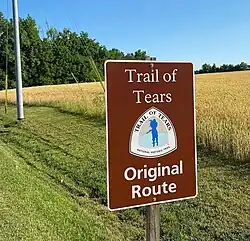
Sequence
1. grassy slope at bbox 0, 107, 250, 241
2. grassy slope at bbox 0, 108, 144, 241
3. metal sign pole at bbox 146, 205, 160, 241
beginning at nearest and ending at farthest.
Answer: metal sign pole at bbox 146, 205, 160, 241
grassy slope at bbox 0, 108, 144, 241
grassy slope at bbox 0, 107, 250, 241

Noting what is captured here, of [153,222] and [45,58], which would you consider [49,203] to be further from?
[45,58]

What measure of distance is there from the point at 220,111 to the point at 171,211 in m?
7.58

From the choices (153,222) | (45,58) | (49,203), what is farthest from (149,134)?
(45,58)

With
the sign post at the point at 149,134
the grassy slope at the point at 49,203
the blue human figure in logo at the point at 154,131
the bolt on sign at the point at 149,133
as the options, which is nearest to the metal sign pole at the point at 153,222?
the sign post at the point at 149,134

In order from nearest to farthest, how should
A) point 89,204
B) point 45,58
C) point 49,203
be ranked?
1. point 49,203
2. point 89,204
3. point 45,58

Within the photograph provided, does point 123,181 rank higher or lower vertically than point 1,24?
lower

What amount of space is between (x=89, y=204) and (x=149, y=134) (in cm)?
370

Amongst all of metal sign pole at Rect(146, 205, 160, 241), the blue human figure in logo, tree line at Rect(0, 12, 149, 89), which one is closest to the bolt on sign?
the blue human figure in logo

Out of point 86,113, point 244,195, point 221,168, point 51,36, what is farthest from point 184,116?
point 51,36

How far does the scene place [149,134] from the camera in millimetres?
2400

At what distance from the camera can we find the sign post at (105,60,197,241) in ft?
7.58

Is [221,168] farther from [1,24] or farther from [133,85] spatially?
[1,24]

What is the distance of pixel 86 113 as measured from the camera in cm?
1650

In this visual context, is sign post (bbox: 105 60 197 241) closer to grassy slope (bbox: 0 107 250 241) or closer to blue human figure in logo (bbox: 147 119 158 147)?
blue human figure in logo (bbox: 147 119 158 147)
